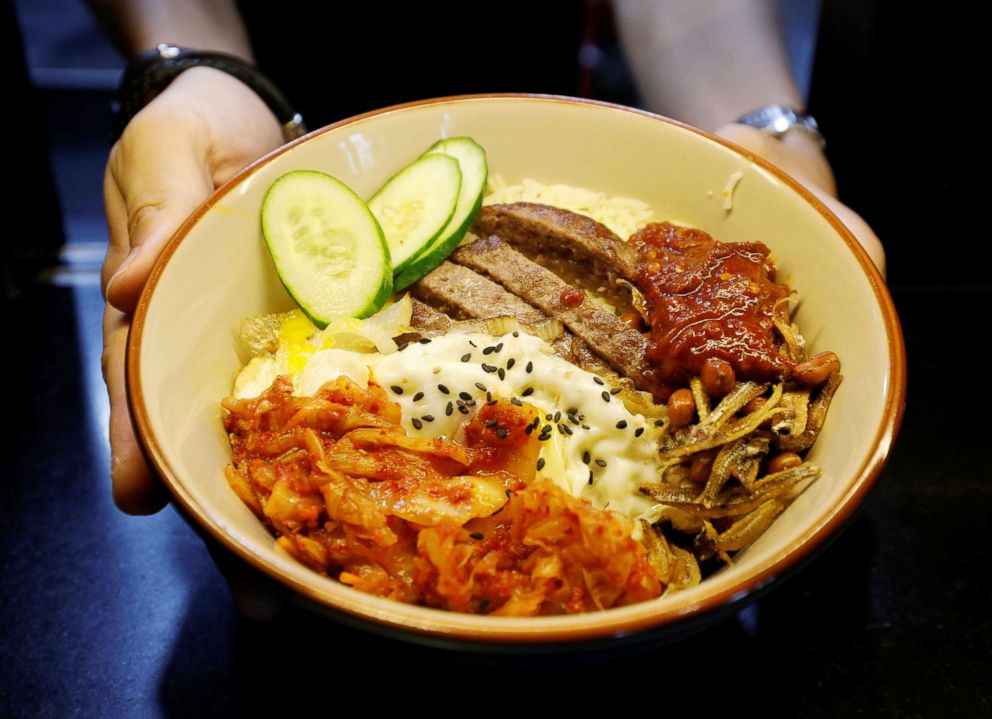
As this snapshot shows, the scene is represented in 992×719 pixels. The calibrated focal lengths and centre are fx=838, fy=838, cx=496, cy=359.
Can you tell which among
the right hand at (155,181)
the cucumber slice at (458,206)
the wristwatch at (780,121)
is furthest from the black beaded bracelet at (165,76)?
the wristwatch at (780,121)

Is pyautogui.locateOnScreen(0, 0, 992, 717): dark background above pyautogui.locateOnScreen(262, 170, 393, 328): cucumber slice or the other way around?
the other way around

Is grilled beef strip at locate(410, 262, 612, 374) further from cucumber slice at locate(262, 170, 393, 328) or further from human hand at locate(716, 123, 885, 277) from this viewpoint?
human hand at locate(716, 123, 885, 277)

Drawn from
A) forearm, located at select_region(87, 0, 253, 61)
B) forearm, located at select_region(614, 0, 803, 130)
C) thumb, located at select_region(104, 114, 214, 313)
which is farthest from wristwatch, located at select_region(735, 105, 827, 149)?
forearm, located at select_region(87, 0, 253, 61)

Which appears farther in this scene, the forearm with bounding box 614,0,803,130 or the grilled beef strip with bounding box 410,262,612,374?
the forearm with bounding box 614,0,803,130

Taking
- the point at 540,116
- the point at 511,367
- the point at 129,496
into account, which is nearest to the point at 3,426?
the point at 129,496

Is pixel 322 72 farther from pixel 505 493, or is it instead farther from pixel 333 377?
pixel 505 493

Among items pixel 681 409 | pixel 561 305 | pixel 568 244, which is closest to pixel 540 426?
pixel 681 409

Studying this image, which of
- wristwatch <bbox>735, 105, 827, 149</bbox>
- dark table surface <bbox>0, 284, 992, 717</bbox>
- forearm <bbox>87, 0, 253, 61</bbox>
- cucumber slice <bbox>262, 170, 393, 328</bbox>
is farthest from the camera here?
forearm <bbox>87, 0, 253, 61</bbox>
